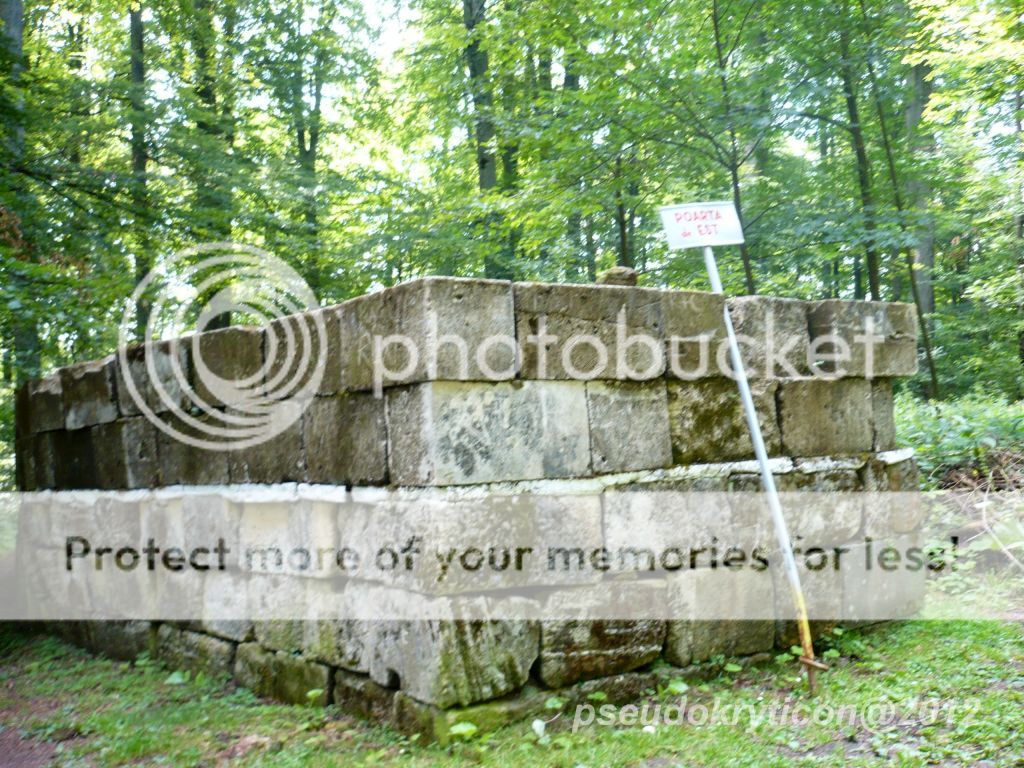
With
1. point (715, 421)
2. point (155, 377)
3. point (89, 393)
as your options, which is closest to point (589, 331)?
point (715, 421)

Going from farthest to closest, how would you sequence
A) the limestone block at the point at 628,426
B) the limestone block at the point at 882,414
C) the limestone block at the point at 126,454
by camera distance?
the limestone block at the point at 126,454 < the limestone block at the point at 882,414 < the limestone block at the point at 628,426

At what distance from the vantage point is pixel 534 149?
9820 mm

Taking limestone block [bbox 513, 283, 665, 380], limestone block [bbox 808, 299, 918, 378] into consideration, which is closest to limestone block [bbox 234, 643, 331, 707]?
limestone block [bbox 513, 283, 665, 380]

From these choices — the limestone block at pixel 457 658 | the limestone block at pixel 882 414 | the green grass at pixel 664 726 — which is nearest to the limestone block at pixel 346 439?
the limestone block at pixel 457 658

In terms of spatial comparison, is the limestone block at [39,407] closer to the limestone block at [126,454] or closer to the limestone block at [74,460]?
the limestone block at [74,460]

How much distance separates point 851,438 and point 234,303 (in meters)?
7.88

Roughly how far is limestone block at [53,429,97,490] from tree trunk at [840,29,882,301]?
755 centimetres

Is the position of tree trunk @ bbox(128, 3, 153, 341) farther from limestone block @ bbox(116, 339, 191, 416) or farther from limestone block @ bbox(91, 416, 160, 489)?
limestone block @ bbox(116, 339, 191, 416)

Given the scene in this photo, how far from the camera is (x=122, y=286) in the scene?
7.05 m

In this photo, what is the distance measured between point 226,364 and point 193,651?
5.52 ft

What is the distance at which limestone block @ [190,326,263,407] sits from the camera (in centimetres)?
425

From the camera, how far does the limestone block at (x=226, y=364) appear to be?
4.25 m

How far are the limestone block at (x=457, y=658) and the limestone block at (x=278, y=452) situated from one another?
997 mm

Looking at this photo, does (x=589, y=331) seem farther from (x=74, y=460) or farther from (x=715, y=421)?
(x=74, y=460)
